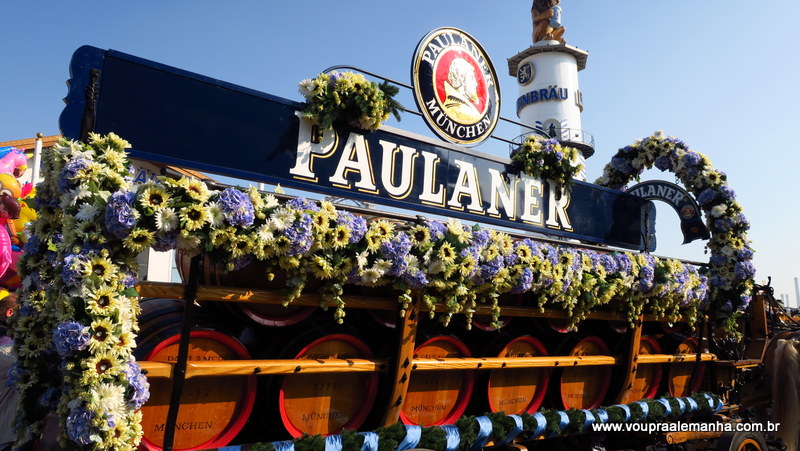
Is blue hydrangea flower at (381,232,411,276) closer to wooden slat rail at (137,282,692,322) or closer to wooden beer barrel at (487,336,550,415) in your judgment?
wooden slat rail at (137,282,692,322)

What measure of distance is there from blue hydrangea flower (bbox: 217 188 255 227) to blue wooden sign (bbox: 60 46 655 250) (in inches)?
40.9

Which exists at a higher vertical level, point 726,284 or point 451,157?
point 451,157

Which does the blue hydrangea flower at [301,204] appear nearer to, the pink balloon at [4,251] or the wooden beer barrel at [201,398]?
the wooden beer barrel at [201,398]

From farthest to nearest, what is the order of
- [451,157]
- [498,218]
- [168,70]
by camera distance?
1. [498,218]
2. [451,157]
3. [168,70]

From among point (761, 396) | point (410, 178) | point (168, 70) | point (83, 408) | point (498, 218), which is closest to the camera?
point (83, 408)

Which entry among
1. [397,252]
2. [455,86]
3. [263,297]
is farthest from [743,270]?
[263,297]

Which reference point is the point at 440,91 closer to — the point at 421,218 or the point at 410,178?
the point at 410,178

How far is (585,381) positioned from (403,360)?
279 centimetres

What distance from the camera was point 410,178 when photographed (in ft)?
18.0

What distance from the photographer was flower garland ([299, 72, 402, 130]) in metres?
4.83

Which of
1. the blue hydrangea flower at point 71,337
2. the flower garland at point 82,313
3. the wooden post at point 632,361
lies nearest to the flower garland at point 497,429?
the wooden post at point 632,361

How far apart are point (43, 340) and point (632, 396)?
605 centimetres

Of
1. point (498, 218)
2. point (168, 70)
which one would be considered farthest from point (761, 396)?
point (168, 70)

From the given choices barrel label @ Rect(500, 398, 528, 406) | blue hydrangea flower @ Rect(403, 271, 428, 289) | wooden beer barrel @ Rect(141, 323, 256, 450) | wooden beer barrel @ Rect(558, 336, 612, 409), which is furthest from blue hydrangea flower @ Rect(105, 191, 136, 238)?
wooden beer barrel @ Rect(558, 336, 612, 409)
